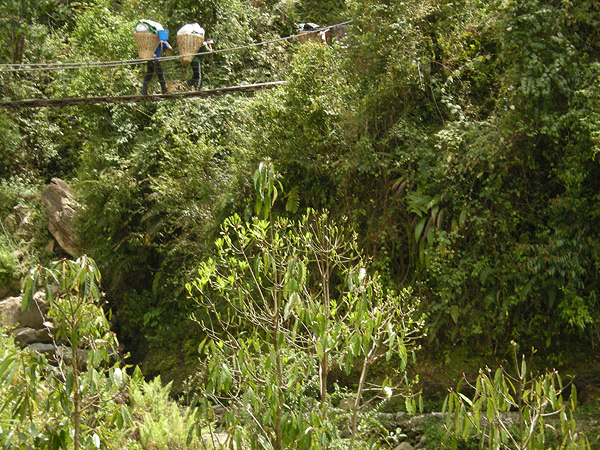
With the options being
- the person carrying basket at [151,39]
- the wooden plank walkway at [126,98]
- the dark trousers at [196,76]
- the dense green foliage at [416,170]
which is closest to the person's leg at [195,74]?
the dark trousers at [196,76]

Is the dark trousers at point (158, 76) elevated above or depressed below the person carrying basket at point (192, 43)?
below

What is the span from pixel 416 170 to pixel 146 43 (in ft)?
18.2

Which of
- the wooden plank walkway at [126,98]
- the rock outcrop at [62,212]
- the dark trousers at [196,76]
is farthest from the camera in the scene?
the dark trousers at [196,76]

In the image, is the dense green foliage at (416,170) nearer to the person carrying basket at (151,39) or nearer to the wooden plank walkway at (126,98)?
the wooden plank walkway at (126,98)

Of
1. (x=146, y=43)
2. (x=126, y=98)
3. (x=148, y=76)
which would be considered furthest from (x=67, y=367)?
(x=148, y=76)

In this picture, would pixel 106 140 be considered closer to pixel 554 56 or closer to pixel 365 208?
pixel 365 208

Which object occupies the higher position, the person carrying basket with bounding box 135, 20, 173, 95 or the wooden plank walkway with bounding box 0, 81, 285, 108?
the person carrying basket with bounding box 135, 20, 173, 95

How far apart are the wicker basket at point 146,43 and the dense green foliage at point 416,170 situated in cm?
96

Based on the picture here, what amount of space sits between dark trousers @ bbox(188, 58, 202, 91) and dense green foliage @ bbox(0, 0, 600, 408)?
69 centimetres

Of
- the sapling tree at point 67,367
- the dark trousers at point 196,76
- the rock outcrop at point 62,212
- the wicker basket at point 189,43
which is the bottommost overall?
the rock outcrop at point 62,212

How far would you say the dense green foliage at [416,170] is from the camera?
633cm

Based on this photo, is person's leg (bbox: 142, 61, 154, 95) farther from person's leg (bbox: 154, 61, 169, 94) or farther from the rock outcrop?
the rock outcrop

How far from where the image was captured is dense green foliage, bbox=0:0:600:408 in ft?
20.8

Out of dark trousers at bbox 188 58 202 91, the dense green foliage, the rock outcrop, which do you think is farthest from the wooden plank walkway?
the rock outcrop
